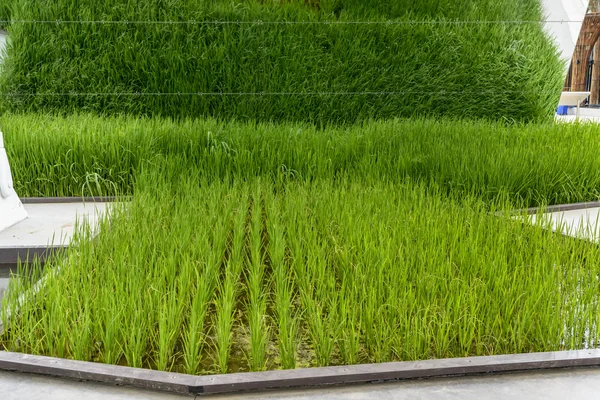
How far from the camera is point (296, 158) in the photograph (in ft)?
12.4

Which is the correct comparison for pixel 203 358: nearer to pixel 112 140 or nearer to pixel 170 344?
pixel 170 344

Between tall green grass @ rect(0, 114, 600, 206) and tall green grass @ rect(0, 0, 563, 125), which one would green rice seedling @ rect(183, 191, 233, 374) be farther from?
tall green grass @ rect(0, 0, 563, 125)

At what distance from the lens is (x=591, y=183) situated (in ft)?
12.0

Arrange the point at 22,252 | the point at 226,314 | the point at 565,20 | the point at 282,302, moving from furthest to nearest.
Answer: the point at 565,20 → the point at 22,252 → the point at 282,302 → the point at 226,314

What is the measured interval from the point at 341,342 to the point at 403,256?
60 cm

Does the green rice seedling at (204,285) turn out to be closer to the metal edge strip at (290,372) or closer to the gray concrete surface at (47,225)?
the metal edge strip at (290,372)

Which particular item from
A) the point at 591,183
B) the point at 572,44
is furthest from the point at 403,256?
the point at 572,44

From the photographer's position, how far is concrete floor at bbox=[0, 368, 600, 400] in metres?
A: 1.31

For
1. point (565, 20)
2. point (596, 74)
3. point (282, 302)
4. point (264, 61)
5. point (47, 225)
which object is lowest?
point (47, 225)

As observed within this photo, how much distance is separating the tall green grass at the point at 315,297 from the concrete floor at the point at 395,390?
117 mm

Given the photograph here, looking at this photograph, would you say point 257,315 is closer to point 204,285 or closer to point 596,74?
point 204,285

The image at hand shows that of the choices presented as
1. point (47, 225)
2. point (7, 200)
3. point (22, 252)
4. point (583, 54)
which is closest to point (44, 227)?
point (47, 225)

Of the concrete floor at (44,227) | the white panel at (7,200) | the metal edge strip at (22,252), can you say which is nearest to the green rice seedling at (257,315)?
the concrete floor at (44,227)

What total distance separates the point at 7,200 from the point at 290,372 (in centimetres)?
208
